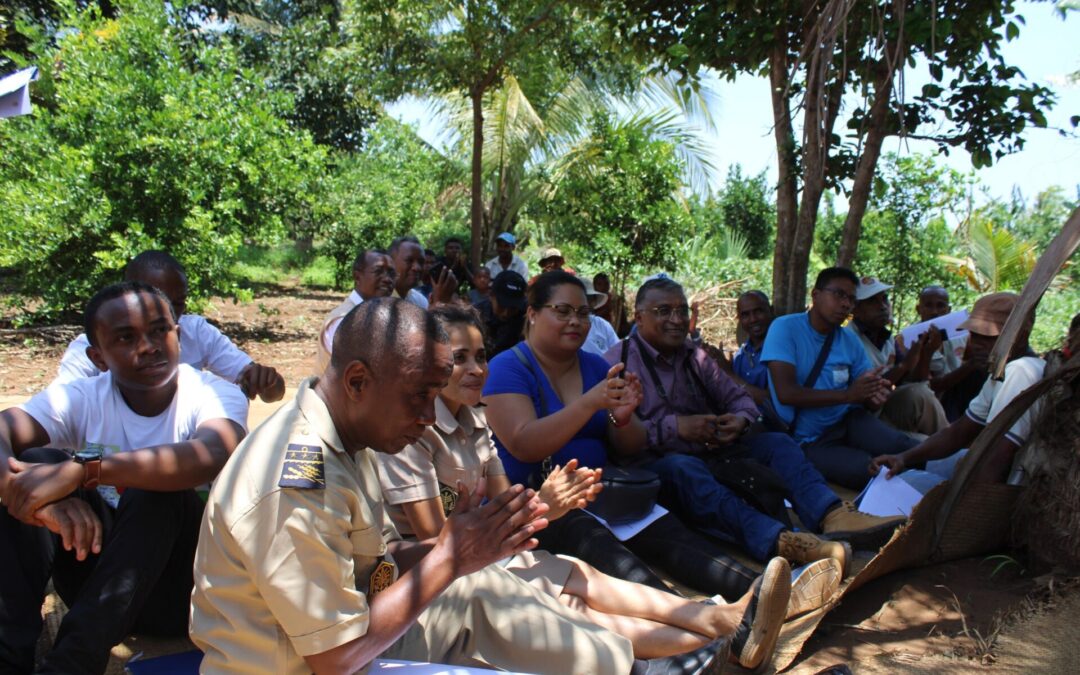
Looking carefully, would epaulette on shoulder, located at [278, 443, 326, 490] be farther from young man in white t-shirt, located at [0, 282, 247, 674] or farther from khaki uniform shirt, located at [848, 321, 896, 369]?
khaki uniform shirt, located at [848, 321, 896, 369]

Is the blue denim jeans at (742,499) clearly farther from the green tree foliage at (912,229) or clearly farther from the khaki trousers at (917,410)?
the green tree foliage at (912,229)

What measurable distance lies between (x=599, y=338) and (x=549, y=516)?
10.9 feet

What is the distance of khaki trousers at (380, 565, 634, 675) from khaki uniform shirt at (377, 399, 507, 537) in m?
0.31

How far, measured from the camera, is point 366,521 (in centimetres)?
188

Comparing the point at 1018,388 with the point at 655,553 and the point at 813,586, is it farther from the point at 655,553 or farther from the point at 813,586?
the point at 655,553

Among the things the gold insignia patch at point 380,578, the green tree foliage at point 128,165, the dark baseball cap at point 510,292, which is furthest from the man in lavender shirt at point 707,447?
the green tree foliage at point 128,165

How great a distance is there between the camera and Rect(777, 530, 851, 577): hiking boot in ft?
11.4

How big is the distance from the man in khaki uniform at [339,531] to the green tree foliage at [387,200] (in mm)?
15752

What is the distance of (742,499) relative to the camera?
3.96 metres

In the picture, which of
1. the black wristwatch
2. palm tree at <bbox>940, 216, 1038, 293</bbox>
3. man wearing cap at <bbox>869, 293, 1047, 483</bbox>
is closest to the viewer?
the black wristwatch

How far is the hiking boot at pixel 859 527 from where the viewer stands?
3789mm

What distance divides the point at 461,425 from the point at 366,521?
103 cm

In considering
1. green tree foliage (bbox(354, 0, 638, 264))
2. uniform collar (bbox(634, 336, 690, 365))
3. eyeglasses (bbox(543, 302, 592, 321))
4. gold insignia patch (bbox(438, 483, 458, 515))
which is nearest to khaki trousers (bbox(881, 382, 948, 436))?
uniform collar (bbox(634, 336, 690, 365))

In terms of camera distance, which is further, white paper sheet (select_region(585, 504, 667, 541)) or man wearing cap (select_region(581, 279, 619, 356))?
man wearing cap (select_region(581, 279, 619, 356))
